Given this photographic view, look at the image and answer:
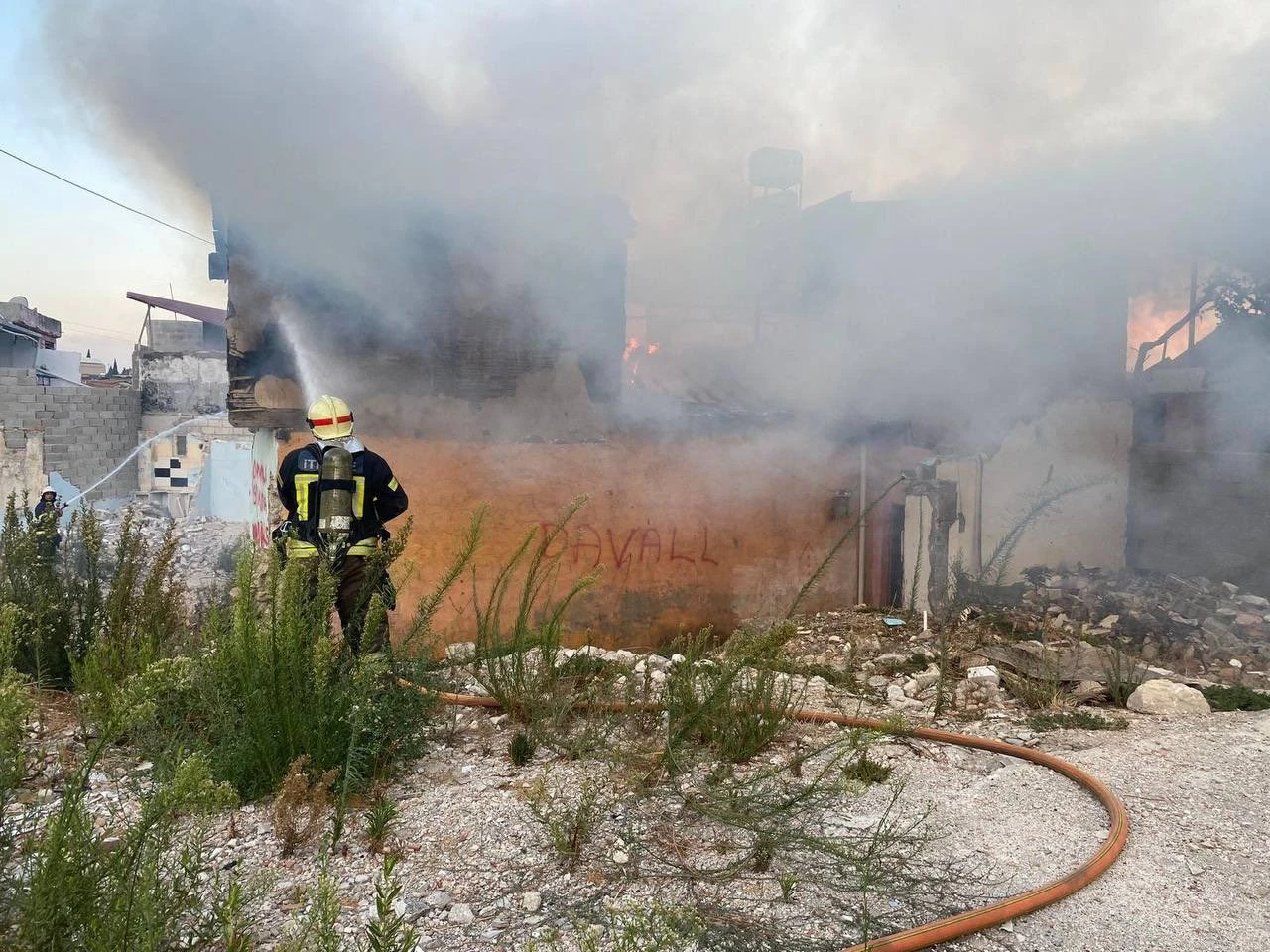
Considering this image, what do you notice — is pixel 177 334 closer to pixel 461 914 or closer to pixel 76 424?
pixel 76 424

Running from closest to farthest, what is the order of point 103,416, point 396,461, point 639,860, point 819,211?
point 639,860 < point 396,461 < point 819,211 < point 103,416

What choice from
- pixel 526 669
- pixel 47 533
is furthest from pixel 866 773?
pixel 47 533

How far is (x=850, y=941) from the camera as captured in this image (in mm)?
2164

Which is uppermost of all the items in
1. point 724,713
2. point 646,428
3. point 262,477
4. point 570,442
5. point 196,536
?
point 646,428

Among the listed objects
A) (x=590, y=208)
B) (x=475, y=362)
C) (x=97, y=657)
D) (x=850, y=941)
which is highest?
(x=590, y=208)

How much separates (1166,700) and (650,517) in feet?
12.9

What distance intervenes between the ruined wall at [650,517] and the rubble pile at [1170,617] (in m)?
1.95

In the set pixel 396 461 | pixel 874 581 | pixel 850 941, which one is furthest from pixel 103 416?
pixel 850 941

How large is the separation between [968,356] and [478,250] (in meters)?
4.56

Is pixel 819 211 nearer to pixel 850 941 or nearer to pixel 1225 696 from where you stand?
pixel 1225 696

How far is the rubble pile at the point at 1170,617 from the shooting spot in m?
5.95

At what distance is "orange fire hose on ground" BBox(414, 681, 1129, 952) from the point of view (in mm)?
2137

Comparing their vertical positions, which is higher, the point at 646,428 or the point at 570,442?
the point at 646,428

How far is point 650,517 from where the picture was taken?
713 centimetres
